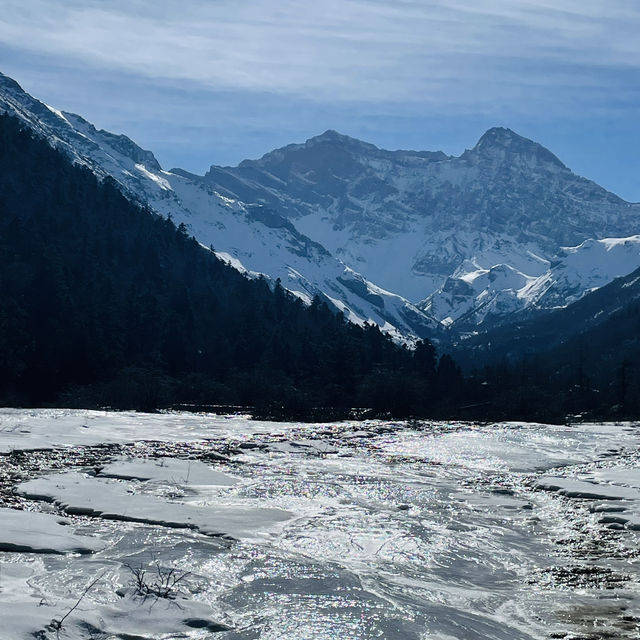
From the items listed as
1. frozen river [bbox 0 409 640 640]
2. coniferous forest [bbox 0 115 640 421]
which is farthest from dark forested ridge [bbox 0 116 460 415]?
frozen river [bbox 0 409 640 640]

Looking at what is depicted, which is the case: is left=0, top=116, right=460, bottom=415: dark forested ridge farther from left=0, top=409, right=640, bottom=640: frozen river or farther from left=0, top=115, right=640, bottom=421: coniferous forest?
left=0, top=409, right=640, bottom=640: frozen river

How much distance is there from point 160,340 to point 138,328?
461 cm

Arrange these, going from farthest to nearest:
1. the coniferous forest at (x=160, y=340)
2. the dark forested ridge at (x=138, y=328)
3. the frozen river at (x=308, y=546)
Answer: the dark forested ridge at (x=138, y=328), the coniferous forest at (x=160, y=340), the frozen river at (x=308, y=546)

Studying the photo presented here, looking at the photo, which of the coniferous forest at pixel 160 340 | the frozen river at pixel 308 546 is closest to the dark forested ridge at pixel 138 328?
the coniferous forest at pixel 160 340

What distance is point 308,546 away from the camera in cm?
1753

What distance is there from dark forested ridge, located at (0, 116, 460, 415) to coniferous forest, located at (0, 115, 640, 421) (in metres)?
0.33

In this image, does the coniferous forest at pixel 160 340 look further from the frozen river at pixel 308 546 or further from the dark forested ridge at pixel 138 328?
the frozen river at pixel 308 546

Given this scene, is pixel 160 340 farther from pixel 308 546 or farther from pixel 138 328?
pixel 308 546

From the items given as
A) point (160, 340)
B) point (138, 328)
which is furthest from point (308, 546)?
point (160, 340)

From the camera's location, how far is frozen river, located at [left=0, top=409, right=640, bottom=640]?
12.2 m

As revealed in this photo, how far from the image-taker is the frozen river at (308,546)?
480 inches

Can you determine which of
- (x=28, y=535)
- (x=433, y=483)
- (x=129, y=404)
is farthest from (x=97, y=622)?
(x=129, y=404)

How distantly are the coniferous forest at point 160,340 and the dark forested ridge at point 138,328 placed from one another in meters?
0.33

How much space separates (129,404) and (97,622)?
71840mm
